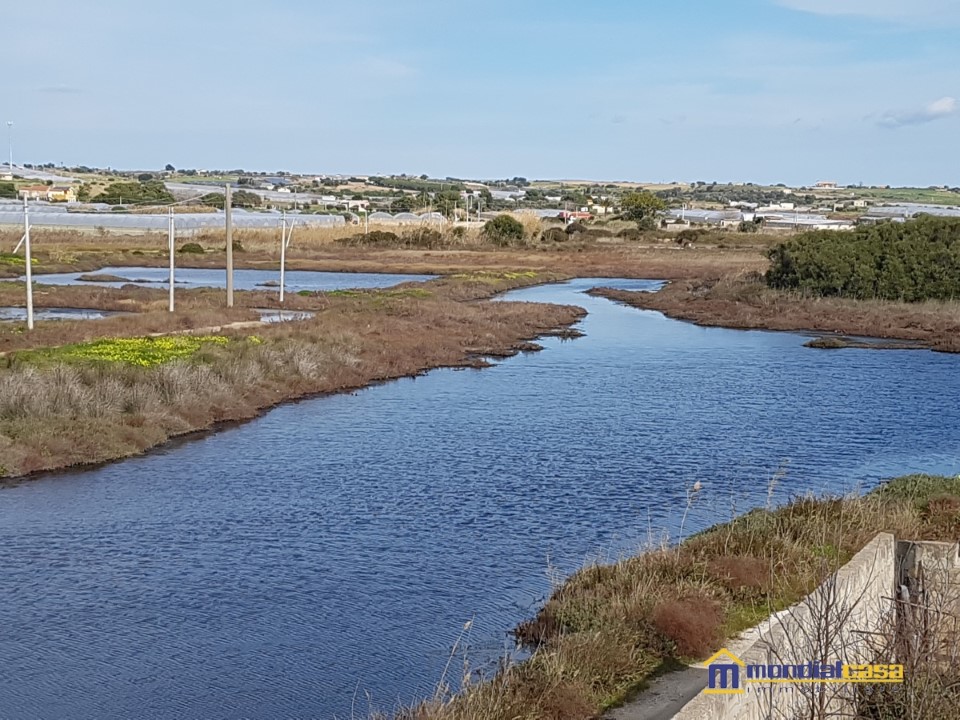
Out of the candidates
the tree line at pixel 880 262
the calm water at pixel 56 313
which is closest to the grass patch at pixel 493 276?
the tree line at pixel 880 262

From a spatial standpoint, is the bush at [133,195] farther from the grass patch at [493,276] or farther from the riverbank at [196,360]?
the riverbank at [196,360]

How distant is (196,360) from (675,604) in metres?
22.3

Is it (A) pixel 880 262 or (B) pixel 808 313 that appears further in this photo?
(A) pixel 880 262

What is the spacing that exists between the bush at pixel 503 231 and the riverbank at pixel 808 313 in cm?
5204

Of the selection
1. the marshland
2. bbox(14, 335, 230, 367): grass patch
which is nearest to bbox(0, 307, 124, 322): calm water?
the marshland

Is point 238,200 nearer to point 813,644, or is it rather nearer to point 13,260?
point 13,260

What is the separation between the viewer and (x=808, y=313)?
191 ft

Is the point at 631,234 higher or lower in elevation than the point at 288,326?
higher

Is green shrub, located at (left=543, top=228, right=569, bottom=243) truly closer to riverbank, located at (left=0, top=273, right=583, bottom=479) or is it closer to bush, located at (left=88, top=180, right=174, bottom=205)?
bush, located at (left=88, top=180, right=174, bottom=205)

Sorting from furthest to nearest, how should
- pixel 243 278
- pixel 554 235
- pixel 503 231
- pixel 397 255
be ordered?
pixel 554 235
pixel 503 231
pixel 397 255
pixel 243 278

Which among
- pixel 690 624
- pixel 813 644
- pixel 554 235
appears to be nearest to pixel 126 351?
pixel 690 624

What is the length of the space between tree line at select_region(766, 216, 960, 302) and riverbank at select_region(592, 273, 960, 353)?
118cm

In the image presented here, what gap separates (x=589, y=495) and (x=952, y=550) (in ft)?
33.1

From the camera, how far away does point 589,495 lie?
22.6 meters
